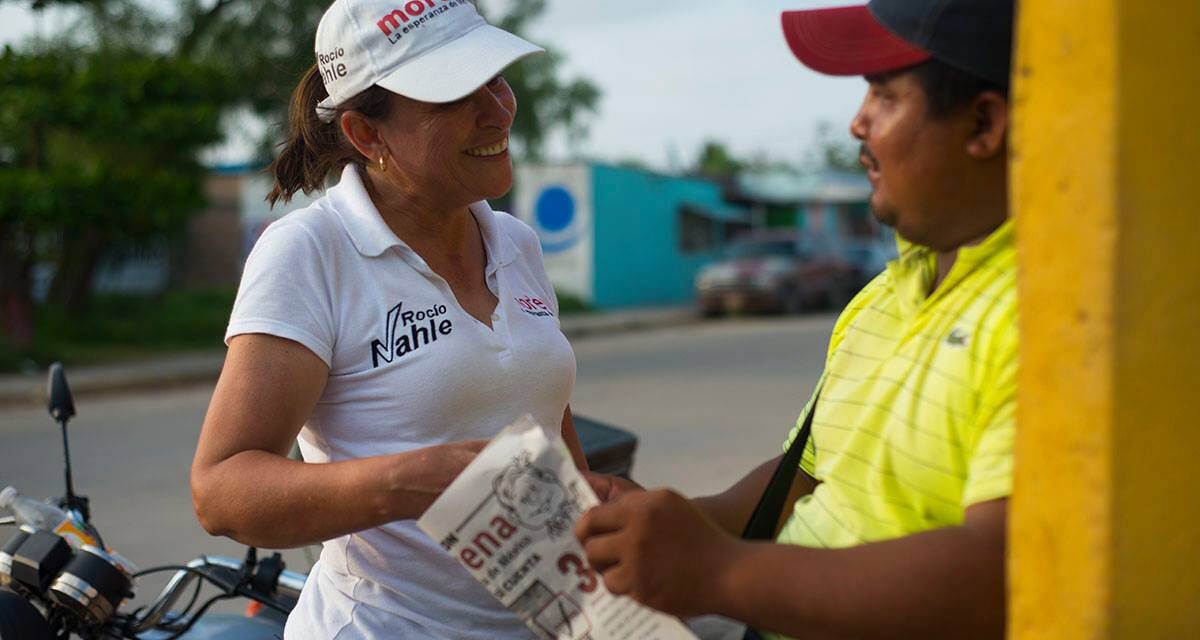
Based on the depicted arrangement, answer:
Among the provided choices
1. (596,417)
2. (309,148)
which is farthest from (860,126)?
(596,417)

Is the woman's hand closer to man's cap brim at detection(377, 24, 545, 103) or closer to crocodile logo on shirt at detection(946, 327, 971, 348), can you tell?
crocodile logo on shirt at detection(946, 327, 971, 348)

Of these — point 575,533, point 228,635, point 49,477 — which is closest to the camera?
point 575,533

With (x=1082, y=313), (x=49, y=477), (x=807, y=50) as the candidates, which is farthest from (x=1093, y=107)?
(x=49, y=477)

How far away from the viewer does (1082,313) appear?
1028 mm

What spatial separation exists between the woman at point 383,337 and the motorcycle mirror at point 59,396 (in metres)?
1.06

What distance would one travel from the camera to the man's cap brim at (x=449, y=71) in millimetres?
1959

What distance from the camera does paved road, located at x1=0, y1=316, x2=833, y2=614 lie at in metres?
7.32

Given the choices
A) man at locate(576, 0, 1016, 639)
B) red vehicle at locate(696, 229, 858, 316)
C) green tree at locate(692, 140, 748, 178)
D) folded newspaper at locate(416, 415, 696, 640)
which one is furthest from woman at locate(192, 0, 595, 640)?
green tree at locate(692, 140, 748, 178)

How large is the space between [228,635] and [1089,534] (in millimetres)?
2306

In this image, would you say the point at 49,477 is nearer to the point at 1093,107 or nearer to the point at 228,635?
the point at 228,635

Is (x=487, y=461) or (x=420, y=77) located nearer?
(x=487, y=461)

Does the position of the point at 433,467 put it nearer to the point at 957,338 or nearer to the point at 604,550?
the point at 604,550

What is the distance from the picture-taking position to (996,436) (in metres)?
1.23

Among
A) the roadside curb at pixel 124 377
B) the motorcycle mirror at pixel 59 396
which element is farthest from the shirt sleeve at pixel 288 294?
the roadside curb at pixel 124 377
